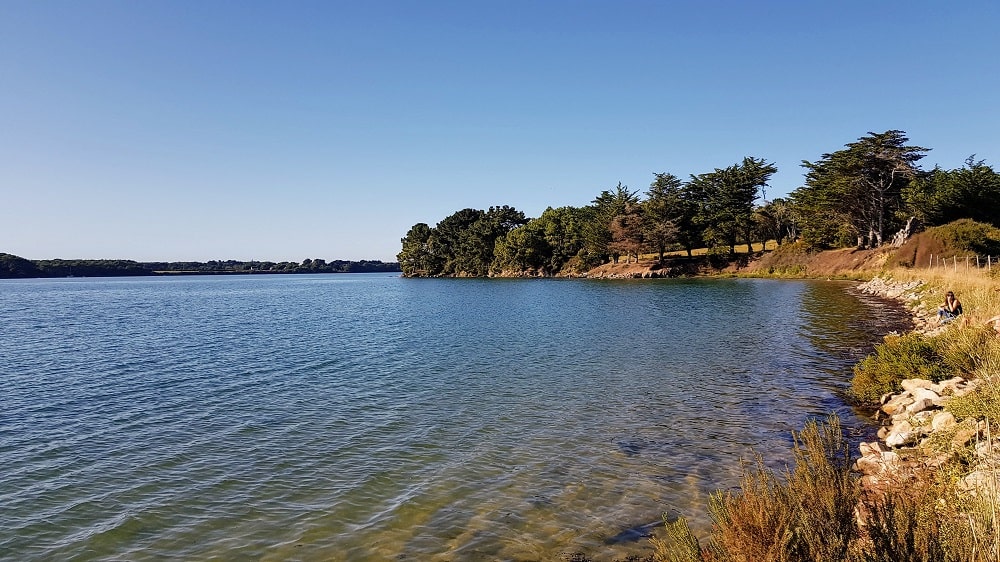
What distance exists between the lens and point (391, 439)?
1445cm

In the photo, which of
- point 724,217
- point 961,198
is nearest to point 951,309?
point 961,198

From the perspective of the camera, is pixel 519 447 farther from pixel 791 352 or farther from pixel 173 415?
pixel 791 352

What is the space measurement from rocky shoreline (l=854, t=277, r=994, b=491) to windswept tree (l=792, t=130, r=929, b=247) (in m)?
76.8

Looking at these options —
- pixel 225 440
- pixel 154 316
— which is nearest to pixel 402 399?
pixel 225 440

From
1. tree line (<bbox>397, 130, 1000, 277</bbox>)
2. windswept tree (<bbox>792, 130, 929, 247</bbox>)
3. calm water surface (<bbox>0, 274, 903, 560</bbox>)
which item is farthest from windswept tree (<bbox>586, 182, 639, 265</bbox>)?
calm water surface (<bbox>0, 274, 903, 560</bbox>)

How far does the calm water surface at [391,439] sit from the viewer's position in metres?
9.52

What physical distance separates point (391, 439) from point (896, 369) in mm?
15303

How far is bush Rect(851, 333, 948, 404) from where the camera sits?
53.0 feet

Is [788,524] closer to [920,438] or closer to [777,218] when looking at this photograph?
[920,438]

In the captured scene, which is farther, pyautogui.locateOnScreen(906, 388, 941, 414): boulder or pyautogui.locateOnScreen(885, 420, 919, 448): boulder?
pyautogui.locateOnScreen(906, 388, 941, 414): boulder

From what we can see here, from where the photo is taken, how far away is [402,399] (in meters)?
18.8

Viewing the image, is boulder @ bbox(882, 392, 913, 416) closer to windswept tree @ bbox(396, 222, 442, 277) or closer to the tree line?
the tree line

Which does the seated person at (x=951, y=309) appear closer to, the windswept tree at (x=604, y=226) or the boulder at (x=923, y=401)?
→ the boulder at (x=923, y=401)

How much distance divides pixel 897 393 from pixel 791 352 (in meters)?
10.6
